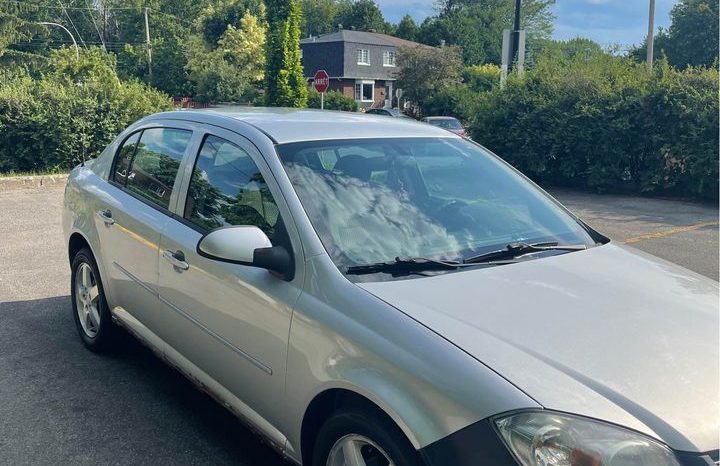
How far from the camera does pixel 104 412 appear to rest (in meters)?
3.88

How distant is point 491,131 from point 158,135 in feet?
39.2

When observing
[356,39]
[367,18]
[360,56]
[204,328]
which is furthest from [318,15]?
[204,328]

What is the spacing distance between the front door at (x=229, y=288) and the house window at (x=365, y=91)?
57.2 m

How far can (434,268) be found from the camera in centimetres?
274

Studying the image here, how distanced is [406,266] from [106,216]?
2454 mm

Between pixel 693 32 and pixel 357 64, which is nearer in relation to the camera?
pixel 693 32

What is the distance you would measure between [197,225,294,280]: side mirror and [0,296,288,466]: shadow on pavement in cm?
121

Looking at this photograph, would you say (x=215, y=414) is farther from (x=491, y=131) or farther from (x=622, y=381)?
(x=491, y=131)

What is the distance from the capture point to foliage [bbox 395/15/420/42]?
7825 cm

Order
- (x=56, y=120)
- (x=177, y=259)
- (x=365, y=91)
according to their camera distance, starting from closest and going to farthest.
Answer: (x=177, y=259), (x=56, y=120), (x=365, y=91)

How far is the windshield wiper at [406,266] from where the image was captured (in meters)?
2.67

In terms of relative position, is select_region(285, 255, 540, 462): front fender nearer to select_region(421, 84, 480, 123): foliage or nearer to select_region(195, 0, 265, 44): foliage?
select_region(421, 84, 480, 123): foliage

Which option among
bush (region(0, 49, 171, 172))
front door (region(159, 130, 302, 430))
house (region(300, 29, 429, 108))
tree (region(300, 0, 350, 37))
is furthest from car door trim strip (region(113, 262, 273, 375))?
tree (region(300, 0, 350, 37))

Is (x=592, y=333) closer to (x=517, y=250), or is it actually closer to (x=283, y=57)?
(x=517, y=250)
